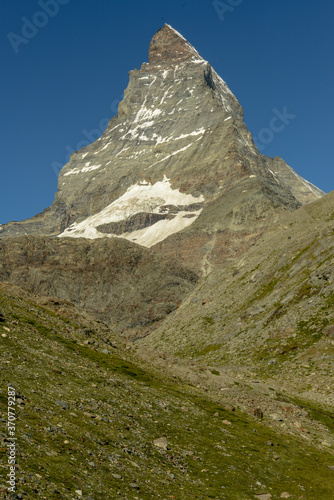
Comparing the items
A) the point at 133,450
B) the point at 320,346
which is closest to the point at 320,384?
the point at 320,346

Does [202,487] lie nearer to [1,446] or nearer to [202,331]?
[1,446]

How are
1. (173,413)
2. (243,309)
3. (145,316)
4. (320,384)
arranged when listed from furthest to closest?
(145,316) < (243,309) < (320,384) < (173,413)

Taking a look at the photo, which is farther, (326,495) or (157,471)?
(326,495)

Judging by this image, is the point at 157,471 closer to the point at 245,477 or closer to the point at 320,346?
the point at 245,477

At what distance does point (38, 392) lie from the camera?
23.8 m

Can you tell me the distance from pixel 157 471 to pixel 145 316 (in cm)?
16447

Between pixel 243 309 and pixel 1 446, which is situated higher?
pixel 243 309

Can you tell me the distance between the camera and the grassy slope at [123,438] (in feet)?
58.3

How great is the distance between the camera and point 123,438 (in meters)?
23.2

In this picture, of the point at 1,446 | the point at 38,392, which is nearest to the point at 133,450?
the point at 38,392

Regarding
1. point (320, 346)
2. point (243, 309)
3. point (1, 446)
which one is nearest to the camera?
point (1, 446)

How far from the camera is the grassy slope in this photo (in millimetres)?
17766

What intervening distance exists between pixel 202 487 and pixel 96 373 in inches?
529

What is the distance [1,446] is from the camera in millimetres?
16391
